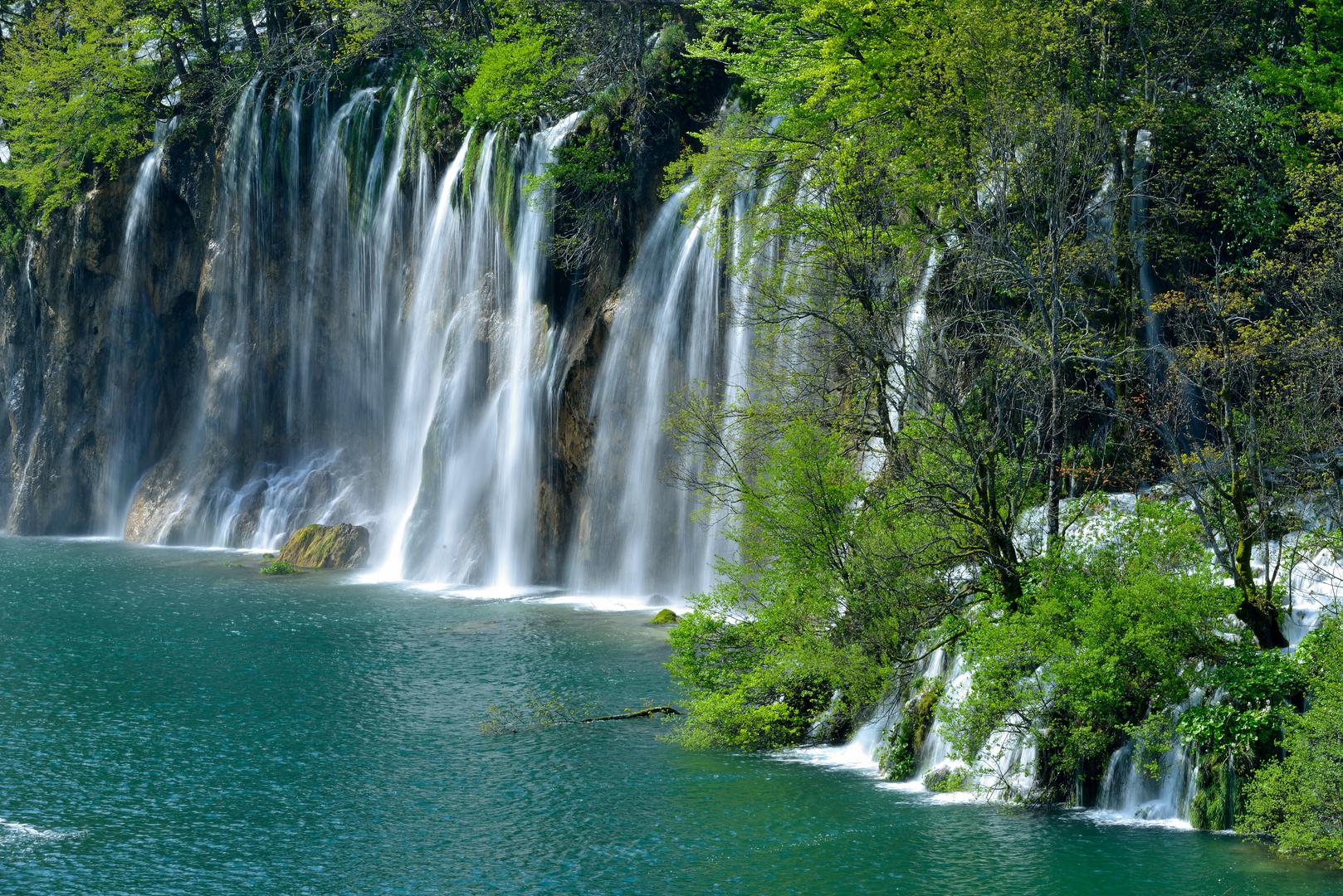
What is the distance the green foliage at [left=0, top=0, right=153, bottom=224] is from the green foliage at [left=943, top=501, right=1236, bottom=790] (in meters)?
52.0

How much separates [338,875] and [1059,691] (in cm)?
999

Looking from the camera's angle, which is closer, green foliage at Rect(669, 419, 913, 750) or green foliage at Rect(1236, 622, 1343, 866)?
green foliage at Rect(1236, 622, 1343, 866)

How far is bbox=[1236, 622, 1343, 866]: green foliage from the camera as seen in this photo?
1625cm

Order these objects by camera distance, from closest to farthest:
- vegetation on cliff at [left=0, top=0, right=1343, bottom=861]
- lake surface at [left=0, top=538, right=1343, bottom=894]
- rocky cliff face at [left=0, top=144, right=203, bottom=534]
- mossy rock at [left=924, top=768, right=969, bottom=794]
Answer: lake surface at [left=0, top=538, right=1343, bottom=894]
vegetation on cliff at [left=0, top=0, right=1343, bottom=861]
mossy rock at [left=924, top=768, right=969, bottom=794]
rocky cliff face at [left=0, top=144, right=203, bottom=534]

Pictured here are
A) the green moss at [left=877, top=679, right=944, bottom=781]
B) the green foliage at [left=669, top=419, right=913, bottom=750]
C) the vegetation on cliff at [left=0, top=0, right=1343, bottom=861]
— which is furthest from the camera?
the green foliage at [left=669, top=419, right=913, bottom=750]

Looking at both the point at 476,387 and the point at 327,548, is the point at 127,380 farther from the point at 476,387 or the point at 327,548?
the point at 476,387

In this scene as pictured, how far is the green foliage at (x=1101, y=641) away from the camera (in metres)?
18.6

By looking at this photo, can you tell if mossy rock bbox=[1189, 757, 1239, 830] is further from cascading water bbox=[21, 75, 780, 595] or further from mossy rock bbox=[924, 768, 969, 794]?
cascading water bbox=[21, 75, 780, 595]

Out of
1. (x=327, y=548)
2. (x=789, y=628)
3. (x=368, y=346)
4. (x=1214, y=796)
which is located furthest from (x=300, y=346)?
(x=1214, y=796)

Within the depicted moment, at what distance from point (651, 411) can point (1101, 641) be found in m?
22.3

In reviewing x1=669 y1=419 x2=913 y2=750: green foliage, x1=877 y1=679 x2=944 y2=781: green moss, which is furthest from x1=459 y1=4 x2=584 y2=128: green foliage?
x1=877 y1=679 x2=944 y2=781: green moss

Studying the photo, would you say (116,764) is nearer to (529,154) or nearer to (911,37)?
(911,37)

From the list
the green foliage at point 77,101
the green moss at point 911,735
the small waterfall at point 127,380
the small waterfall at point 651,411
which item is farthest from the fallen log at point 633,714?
the green foliage at point 77,101

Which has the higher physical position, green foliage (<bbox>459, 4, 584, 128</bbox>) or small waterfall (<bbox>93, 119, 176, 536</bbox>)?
green foliage (<bbox>459, 4, 584, 128</bbox>)
